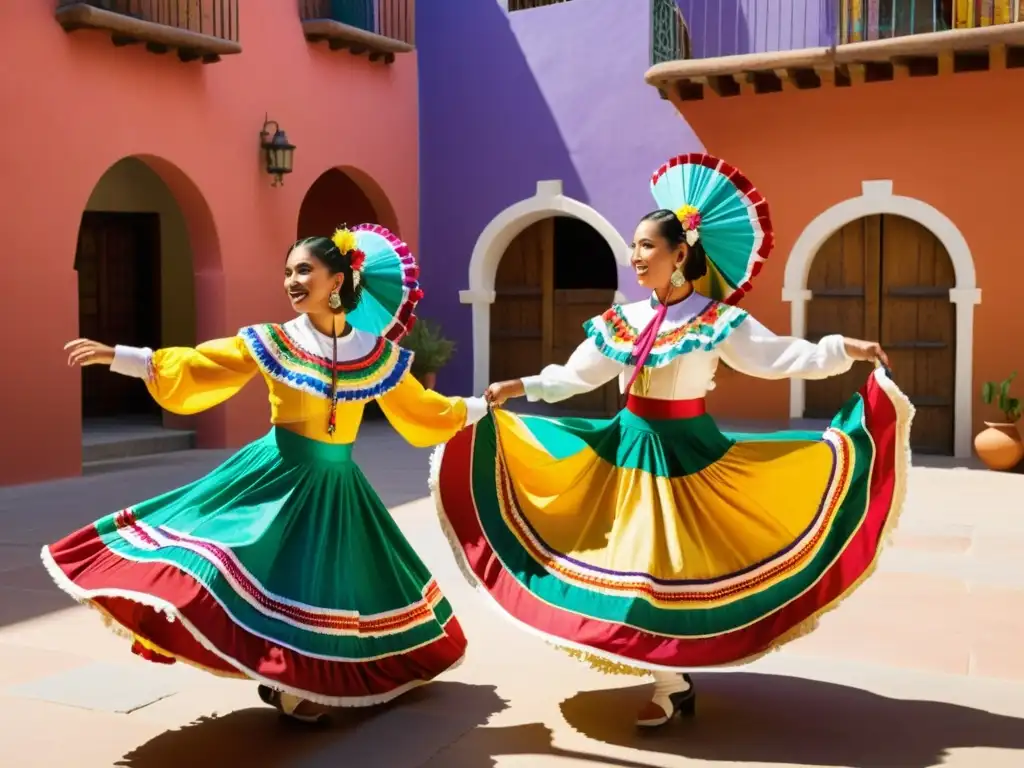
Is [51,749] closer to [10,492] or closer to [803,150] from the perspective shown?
[10,492]

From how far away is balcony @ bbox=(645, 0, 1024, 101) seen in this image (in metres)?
10.4

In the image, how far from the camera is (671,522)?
12.5 feet

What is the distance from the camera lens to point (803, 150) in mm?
11477

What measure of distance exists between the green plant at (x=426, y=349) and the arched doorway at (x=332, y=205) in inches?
89.6

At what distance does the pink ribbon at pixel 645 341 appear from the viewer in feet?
13.3

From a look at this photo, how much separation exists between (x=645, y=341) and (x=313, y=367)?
1069 millimetres

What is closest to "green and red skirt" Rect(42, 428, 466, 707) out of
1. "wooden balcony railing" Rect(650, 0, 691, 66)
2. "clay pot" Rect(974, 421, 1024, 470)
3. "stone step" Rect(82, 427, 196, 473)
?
"stone step" Rect(82, 427, 196, 473)

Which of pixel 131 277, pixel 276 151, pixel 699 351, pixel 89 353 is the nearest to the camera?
pixel 89 353

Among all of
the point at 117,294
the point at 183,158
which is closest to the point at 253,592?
the point at 183,158

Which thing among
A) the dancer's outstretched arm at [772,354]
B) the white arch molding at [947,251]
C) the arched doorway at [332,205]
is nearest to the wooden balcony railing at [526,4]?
the arched doorway at [332,205]

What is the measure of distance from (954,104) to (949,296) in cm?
164

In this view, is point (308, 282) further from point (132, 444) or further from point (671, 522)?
point (132, 444)

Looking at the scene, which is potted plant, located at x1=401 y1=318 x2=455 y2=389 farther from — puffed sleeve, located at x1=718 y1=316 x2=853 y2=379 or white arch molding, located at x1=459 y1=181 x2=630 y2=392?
puffed sleeve, located at x1=718 y1=316 x2=853 y2=379

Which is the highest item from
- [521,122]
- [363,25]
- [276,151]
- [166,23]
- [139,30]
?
[363,25]
